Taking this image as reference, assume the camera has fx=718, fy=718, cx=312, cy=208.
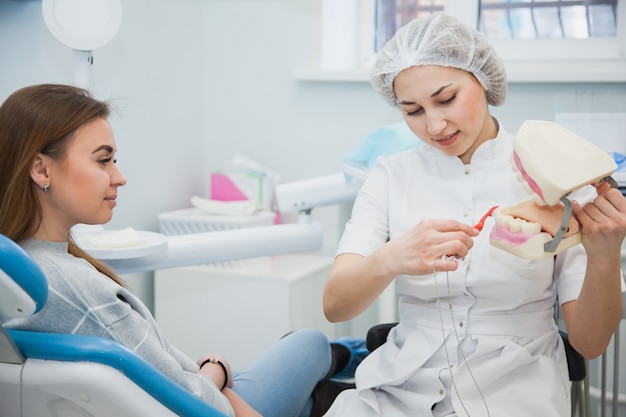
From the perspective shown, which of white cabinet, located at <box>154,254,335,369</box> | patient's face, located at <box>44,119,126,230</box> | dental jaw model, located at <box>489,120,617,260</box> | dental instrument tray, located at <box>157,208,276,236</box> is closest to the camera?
dental jaw model, located at <box>489,120,617,260</box>

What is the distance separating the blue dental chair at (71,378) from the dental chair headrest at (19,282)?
26 millimetres

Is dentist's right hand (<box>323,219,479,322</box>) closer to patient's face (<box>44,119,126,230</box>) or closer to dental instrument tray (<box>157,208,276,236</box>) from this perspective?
patient's face (<box>44,119,126,230</box>)

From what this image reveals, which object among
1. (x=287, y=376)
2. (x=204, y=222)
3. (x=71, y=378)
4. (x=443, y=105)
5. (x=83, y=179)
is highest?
(x=443, y=105)

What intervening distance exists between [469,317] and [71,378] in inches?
28.3

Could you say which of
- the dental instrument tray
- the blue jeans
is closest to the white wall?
the dental instrument tray

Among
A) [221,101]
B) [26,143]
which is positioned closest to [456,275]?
[26,143]

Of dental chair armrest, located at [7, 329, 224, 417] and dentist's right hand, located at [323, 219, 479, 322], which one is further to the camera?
dentist's right hand, located at [323, 219, 479, 322]

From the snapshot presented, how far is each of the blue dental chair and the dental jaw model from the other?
0.59 m

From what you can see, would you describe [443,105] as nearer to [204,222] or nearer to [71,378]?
[71,378]

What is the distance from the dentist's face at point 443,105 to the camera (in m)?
1.34

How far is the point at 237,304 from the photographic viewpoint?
2.48m

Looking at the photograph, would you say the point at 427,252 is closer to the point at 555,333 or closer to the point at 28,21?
the point at 555,333

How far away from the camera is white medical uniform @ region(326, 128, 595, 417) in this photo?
126 cm

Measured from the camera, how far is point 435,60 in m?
1.36
